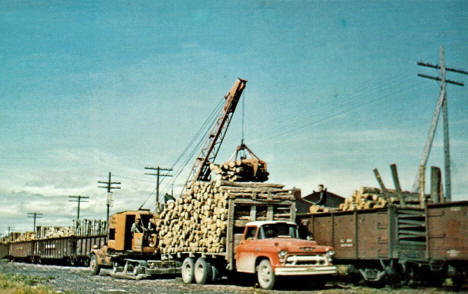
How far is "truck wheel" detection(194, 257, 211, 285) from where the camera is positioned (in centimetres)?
1719

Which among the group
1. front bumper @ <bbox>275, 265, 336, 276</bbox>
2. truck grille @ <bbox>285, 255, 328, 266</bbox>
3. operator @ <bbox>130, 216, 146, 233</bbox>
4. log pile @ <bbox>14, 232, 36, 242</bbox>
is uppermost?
operator @ <bbox>130, 216, 146, 233</bbox>

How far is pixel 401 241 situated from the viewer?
1425 cm

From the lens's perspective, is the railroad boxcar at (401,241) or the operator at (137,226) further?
the operator at (137,226)

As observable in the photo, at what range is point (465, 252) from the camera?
1249 centimetres

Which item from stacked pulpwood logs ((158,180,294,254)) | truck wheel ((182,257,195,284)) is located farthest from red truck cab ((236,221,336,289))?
truck wheel ((182,257,195,284))

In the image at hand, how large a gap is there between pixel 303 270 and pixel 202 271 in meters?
4.71

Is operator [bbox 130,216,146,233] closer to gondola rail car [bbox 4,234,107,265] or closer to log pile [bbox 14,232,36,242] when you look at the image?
gondola rail car [bbox 4,234,107,265]

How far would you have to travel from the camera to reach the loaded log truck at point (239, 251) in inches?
549

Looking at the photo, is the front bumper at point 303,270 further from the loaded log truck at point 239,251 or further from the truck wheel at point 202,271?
the truck wheel at point 202,271

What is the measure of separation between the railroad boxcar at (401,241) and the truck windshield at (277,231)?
1.68 metres

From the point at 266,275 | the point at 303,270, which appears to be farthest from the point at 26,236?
the point at 303,270

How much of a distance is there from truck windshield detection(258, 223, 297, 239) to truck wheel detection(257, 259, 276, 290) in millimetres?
1049

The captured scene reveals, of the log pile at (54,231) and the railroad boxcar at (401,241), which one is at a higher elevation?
the railroad boxcar at (401,241)

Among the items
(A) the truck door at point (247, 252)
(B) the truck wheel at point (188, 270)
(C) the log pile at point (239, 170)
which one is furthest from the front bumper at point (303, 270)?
(C) the log pile at point (239, 170)
